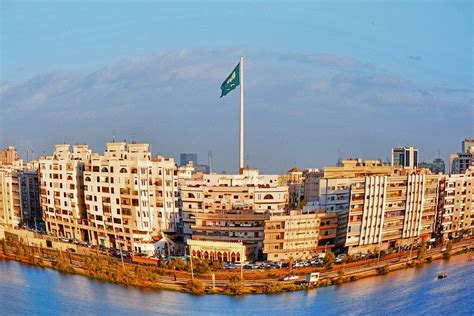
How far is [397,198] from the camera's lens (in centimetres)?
1652

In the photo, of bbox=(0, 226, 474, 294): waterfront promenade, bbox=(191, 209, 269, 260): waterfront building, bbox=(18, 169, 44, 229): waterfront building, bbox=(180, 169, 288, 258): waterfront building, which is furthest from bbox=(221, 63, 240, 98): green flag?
bbox=(18, 169, 44, 229): waterfront building

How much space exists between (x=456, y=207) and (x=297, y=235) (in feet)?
19.1

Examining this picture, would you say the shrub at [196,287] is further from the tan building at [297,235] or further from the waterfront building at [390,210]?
the waterfront building at [390,210]

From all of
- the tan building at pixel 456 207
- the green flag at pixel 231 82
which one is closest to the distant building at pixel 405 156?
the tan building at pixel 456 207

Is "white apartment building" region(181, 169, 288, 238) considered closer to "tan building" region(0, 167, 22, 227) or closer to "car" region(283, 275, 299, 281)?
"car" region(283, 275, 299, 281)

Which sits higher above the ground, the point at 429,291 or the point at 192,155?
the point at 192,155

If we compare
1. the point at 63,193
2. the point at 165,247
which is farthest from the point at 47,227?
the point at 165,247

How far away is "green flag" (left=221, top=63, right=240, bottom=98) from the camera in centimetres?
1792

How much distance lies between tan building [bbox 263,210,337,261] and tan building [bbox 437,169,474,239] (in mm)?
4170

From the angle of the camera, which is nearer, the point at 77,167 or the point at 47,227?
the point at 77,167

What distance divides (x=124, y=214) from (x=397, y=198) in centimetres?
681

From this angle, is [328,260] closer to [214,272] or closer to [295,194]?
[214,272]

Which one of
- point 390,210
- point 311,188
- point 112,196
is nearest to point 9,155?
point 112,196

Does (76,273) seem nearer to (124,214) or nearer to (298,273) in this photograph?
(124,214)
